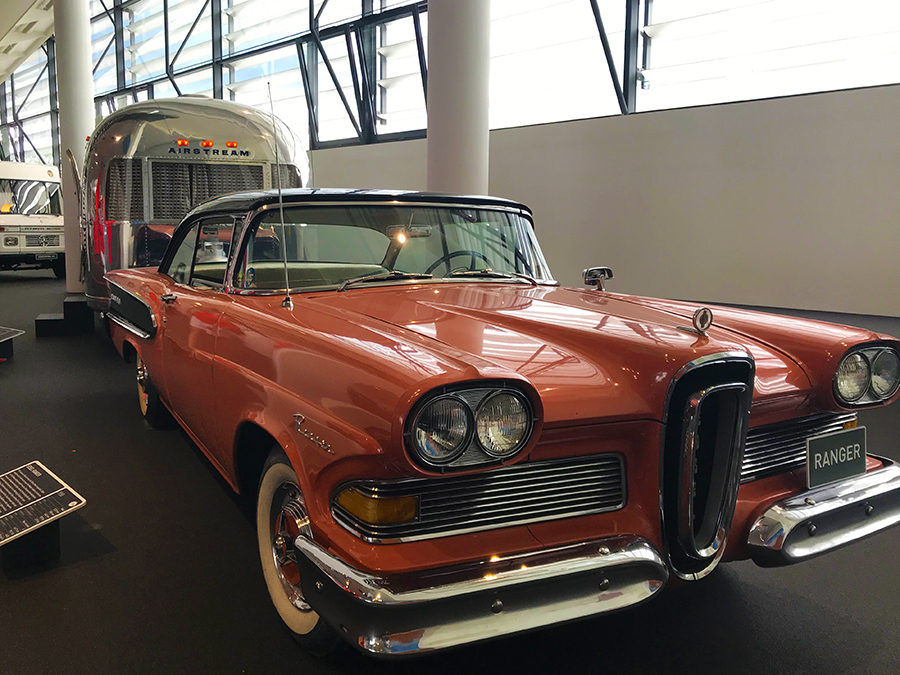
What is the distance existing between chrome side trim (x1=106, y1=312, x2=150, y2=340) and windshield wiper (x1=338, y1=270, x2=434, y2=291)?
54.2 inches

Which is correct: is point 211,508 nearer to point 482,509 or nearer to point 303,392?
point 303,392

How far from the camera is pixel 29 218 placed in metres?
12.7

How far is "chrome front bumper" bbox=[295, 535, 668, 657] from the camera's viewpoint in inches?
54.2

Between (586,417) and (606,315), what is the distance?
677 mm

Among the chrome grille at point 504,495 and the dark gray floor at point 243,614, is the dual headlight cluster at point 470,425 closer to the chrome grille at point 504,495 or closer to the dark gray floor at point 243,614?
the chrome grille at point 504,495

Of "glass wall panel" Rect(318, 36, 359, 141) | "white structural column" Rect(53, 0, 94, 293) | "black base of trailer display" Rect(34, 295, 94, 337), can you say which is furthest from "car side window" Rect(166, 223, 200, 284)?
"white structural column" Rect(53, 0, 94, 293)

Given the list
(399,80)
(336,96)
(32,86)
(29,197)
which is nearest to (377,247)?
(399,80)

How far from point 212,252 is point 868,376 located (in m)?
2.70

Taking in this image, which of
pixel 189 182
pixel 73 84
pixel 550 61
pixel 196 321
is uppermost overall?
pixel 73 84

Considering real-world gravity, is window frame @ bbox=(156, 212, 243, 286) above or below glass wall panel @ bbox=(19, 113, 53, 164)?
below

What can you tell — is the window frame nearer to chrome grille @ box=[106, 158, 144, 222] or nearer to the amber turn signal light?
the amber turn signal light

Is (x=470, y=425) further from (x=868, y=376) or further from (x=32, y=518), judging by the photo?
(x=32, y=518)

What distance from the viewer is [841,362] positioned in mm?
2018

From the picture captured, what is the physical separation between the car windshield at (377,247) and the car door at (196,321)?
0.23 meters
